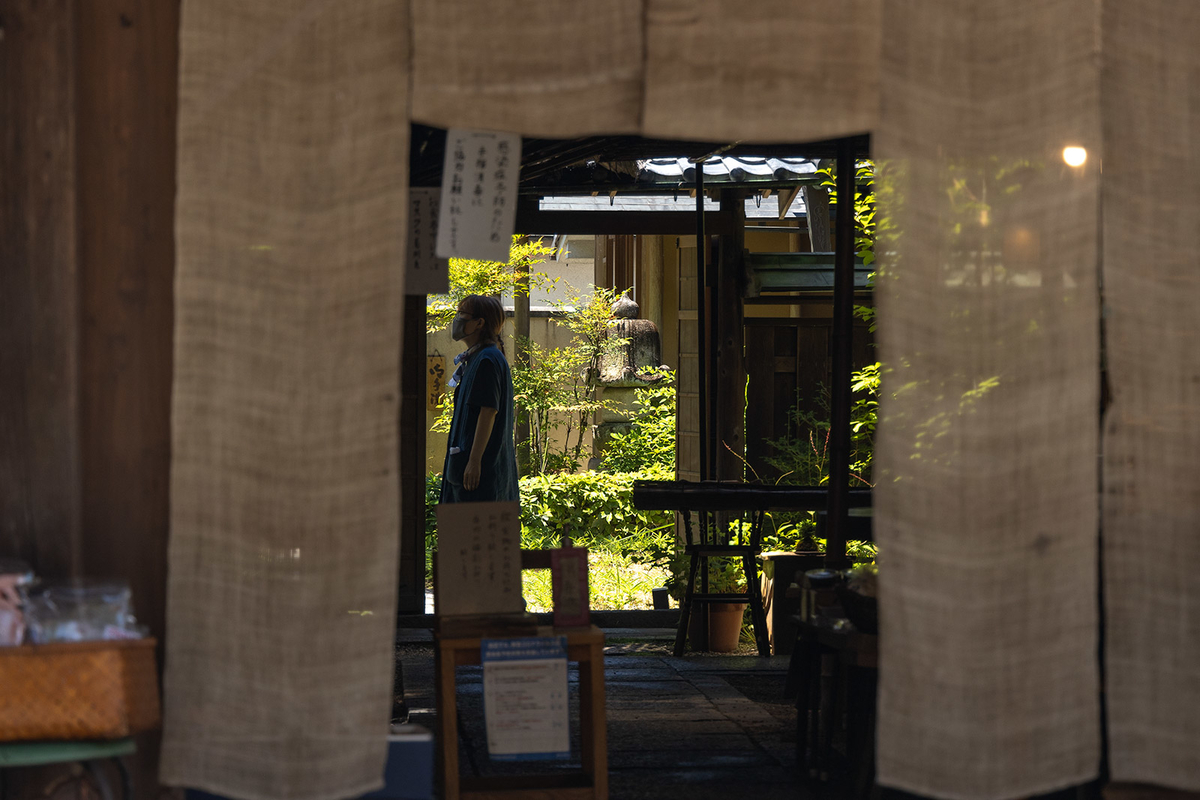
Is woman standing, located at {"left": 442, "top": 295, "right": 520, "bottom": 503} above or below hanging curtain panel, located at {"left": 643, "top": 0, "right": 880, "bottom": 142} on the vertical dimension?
below

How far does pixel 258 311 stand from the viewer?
316 centimetres

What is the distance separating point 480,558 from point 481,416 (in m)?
2.02

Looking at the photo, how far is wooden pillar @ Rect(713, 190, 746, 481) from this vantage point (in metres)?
8.74

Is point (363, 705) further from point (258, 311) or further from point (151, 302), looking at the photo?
point (151, 302)

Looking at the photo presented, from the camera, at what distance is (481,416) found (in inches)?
251

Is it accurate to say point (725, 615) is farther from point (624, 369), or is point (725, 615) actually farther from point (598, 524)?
point (624, 369)

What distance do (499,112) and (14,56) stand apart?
5.06ft

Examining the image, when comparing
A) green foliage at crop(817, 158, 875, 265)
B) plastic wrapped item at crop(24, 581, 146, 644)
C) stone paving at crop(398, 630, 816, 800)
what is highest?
green foliage at crop(817, 158, 875, 265)

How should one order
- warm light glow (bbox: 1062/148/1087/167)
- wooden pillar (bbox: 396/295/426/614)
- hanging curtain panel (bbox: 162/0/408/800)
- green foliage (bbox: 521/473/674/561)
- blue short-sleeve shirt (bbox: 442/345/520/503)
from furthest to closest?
green foliage (bbox: 521/473/674/561), wooden pillar (bbox: 396/295/426/614), blue short-sleeve shirt (bbox: 442/345/520/503), warm light glow (bbox: 1062/148/1087/167), hanging curtain panel (bbox: 162/0/408/800)

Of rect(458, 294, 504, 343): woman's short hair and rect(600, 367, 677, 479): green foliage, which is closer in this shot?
rect(458, 294, 504, 343): woman's short hair

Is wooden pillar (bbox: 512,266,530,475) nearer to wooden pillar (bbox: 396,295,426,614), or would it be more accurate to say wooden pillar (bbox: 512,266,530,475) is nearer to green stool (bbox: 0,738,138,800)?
wooden pillar (bbox: 396,295,426,614)

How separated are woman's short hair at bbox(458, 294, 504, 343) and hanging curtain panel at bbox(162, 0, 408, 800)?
3.31m

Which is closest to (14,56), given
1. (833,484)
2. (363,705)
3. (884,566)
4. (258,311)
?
(258,311)

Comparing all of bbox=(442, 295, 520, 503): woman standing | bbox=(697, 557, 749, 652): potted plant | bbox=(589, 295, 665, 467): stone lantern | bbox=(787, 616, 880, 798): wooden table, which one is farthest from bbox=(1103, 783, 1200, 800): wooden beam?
bbox=(589, 295, 665, 467): stone lantern
